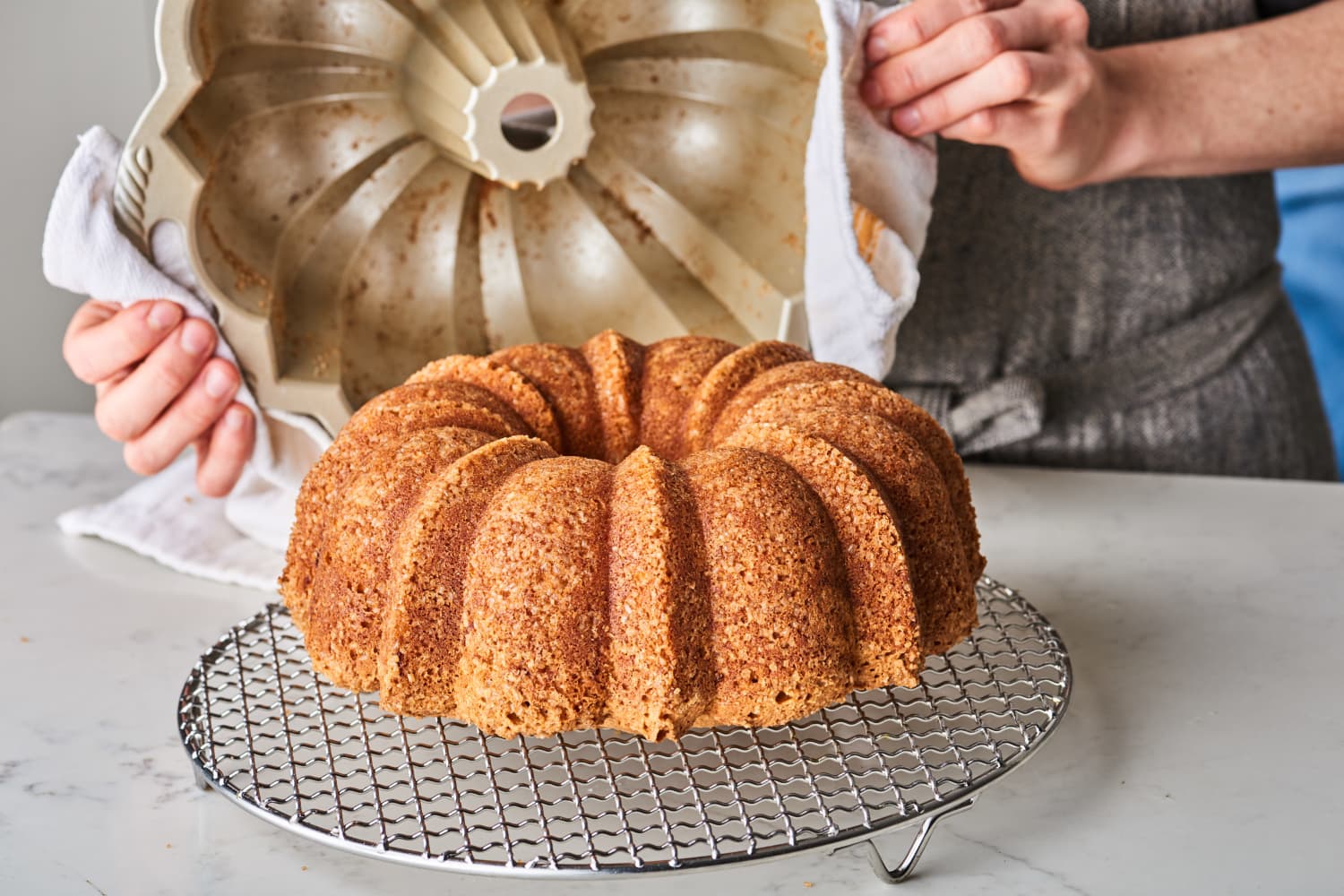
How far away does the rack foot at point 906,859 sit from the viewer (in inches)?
36.5

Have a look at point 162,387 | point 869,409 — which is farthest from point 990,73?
point 162,387

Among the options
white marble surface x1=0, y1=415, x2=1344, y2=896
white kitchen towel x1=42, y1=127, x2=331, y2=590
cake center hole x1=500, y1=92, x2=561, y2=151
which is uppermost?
cake center hole x1=500, y1=92, x2=561, y2=151

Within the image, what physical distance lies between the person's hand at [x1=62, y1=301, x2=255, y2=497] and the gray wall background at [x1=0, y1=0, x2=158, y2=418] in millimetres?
1212

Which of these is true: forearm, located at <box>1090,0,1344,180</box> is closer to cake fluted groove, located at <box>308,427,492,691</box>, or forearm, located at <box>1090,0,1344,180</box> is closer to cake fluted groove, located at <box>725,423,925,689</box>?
cake fluted groove, located at <box>725,423,925,689</box>

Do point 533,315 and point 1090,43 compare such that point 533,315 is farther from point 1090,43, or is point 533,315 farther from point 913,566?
point 1090,43

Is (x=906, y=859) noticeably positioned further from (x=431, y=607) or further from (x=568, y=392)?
(x=568, y=392)

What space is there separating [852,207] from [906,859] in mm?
739

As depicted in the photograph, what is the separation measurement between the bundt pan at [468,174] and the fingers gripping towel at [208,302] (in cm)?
4

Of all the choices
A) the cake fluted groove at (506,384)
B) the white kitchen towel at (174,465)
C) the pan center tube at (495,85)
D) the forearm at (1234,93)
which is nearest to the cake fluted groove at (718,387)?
the cake fluted groove at (506,384)

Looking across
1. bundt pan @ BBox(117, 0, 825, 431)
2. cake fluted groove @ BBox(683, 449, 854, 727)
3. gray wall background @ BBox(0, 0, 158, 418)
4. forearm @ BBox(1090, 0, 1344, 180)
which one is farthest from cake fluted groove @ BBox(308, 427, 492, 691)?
gray wall background @ BBox(0, 0, 158, 418)

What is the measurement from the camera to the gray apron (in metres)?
1.93

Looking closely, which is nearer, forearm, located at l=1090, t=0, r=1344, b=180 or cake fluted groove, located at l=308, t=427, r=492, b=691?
cake fluted groove, located at l=308, t=427, r=492, b=691

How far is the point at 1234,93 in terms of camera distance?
1.72 metres

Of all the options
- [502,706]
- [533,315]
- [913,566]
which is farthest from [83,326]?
[913,566]
